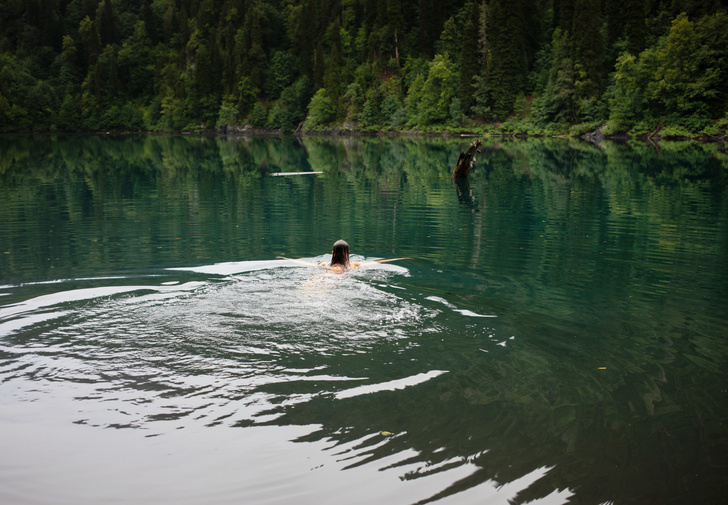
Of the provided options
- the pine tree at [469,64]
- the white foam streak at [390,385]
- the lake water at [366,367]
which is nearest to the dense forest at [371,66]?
the pine tree at [469,64]

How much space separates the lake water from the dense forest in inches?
2015

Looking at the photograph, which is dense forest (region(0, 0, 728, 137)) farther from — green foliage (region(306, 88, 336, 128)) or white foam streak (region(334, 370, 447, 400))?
white foam streak (region(334, 370, 447, 400))

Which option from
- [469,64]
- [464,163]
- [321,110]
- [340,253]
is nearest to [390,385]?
[340,253]

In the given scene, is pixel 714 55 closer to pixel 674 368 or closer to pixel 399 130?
pixel 399 130

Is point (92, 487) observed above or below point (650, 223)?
below

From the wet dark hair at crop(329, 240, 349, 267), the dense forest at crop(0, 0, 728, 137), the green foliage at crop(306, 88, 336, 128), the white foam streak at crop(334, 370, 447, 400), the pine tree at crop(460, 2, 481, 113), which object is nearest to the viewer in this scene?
the white foam streak at crop(334, 370, 447, 400)

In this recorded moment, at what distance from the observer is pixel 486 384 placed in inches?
258

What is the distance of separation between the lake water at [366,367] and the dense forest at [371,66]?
5119 centimetres

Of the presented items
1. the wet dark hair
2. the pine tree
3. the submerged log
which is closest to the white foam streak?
the wet dark hair

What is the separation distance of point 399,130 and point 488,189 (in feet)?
214

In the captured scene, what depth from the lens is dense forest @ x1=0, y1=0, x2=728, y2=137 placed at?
60844mm

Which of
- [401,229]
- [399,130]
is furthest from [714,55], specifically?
[401,229]

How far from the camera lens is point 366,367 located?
6828mm

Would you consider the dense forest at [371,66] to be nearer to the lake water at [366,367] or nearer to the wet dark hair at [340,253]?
the lake water at [366,367]
